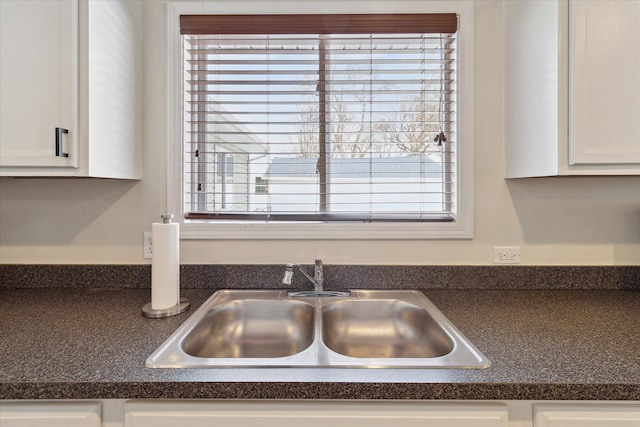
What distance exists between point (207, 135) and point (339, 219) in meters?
0.72

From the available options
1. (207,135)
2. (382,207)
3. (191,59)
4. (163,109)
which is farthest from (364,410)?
(191,59)

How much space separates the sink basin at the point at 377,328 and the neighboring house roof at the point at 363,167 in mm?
571

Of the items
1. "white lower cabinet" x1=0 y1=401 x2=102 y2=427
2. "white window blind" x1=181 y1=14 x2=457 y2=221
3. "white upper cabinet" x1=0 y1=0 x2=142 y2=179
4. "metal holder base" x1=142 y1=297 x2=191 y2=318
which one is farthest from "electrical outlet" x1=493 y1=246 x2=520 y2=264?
"white upper cabinet" x1=0 y1=0 x2=142 y2=179

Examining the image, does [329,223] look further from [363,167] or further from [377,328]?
[377,328]

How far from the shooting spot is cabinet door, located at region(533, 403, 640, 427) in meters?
0.71

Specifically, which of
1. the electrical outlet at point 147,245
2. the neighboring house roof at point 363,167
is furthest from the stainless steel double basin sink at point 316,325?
the neighboring house roof at point 363,167

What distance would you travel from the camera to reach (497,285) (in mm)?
1359

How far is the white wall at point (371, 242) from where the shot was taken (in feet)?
4.50

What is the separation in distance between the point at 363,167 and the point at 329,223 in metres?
0.31

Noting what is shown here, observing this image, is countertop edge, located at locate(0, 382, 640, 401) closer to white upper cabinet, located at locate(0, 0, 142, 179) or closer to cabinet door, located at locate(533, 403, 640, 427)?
cabinet door, located at locate(533, 403, 640, 427)

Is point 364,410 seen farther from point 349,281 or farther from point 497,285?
point 497,285

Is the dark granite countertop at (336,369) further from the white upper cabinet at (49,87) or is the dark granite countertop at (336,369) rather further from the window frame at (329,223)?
the white upper cabinet at (49,87)

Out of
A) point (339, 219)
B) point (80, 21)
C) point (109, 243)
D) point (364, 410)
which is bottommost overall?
point (364, 410)

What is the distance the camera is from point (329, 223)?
4.59ft
